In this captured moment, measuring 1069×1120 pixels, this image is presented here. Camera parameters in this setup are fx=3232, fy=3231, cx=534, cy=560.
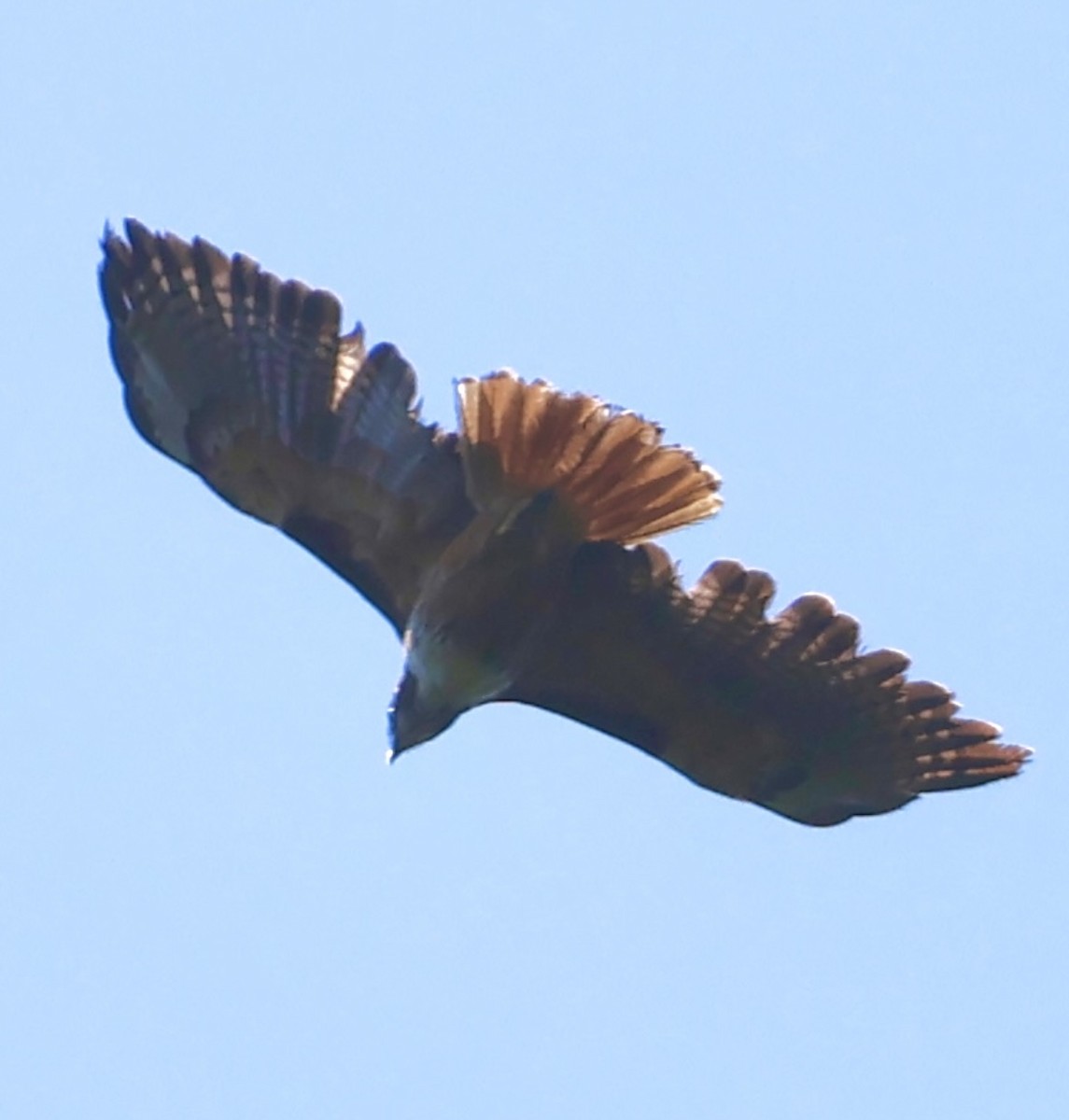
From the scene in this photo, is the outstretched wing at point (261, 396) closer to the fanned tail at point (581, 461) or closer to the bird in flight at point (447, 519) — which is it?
the bird in flight at point (447, 519)

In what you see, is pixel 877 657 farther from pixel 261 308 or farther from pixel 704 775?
pixel 261 308

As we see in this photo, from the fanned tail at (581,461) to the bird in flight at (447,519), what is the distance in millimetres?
12

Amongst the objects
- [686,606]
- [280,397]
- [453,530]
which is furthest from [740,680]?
[280,397]

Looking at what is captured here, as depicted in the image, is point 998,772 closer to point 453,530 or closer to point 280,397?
point 453,530

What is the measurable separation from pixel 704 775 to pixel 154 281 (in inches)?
127

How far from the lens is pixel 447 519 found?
1373 cm

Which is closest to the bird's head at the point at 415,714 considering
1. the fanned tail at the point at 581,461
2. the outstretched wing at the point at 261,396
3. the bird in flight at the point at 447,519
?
the bird in flight at the point at 447,519

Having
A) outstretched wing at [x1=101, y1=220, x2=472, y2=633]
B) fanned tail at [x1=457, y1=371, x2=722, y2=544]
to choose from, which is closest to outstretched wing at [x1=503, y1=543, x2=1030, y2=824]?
fanned tail at [x1=457, y1=371, x2=722, y2=544]

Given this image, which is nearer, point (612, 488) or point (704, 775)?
point (612, 488)

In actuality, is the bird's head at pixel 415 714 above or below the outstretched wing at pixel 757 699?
below

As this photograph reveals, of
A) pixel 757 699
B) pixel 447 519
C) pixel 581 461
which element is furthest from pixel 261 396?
pixel 757 699

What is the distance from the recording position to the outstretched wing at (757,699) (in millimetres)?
13875

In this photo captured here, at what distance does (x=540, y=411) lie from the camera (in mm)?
13031

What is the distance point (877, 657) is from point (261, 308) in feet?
10.0
